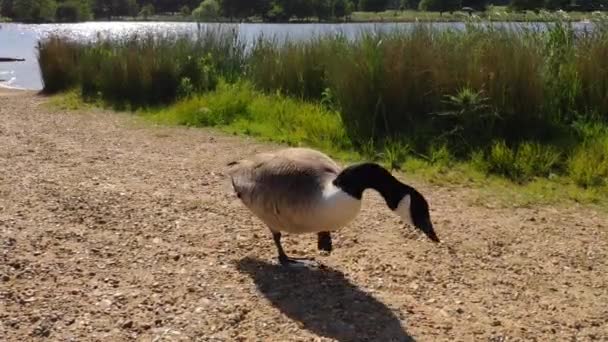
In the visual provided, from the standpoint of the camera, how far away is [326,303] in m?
4.30

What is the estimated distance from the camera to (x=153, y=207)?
633 centimetres

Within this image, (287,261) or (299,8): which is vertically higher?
(299,8)

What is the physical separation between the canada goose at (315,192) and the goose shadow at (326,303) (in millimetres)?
263

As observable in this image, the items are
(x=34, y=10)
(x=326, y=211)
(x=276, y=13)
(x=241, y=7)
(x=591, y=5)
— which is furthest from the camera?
(x=34, y=10)

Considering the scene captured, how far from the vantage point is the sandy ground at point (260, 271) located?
4.02 metres

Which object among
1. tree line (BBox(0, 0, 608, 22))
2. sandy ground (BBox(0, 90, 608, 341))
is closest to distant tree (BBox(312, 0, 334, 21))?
tree line (BBox(0, 0, 608, 22))

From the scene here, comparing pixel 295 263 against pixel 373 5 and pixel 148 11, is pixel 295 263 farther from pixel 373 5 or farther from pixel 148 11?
pixel 148 11

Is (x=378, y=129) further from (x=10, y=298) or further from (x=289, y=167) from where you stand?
(x=10, y=298)

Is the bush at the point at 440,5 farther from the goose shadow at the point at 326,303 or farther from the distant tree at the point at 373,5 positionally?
the distant tree at the point at 373,5

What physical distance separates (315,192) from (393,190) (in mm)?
457

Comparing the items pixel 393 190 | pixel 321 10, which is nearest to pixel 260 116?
pixel 393 190

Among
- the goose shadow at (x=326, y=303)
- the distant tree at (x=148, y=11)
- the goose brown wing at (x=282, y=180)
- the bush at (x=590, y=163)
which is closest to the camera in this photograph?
the goose shadow at (x=326, y=303)

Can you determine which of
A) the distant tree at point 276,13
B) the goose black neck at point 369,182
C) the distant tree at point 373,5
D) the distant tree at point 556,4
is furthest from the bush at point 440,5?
the distant tree at point 276,13

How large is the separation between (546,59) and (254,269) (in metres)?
5.62
